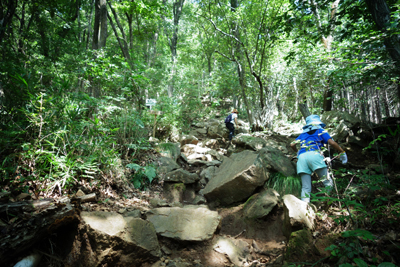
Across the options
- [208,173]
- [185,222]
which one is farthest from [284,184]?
[185,222]

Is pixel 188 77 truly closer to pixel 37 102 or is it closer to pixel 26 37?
pixel 26 37

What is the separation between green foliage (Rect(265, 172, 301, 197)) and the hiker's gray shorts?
2.01 feet

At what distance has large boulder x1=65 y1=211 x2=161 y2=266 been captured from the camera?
199 cm

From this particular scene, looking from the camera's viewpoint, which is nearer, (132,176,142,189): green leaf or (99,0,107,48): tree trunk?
(132,176,142,189): green leaf

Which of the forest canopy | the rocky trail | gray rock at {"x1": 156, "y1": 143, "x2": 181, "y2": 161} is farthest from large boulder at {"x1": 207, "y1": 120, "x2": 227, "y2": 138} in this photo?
the rocky trail

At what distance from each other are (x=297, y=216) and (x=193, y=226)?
4.66ft

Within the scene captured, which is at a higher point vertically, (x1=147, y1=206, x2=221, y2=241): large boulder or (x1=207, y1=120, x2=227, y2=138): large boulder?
(x1=207, y1=120, x2=227, y2=138): large boulder

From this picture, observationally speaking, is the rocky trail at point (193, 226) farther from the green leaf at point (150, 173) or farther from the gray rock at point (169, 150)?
the gray rock at point (169, 150)

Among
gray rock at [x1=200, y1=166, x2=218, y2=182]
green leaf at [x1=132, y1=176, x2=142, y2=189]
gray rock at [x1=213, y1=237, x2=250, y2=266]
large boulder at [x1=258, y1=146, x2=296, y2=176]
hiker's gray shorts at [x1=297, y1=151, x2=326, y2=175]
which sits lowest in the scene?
gray rock at [x1=213, y1=237, x2=250, y2=266]

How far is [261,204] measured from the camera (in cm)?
335

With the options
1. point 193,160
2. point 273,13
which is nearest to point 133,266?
point 193,160

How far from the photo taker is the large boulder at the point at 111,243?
1987 mm

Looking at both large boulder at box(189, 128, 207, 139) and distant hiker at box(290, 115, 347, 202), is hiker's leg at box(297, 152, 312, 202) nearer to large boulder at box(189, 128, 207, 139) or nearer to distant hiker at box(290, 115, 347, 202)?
distant hiker at box(290, 115, 347, 202)

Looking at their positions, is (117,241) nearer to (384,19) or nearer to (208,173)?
(208,173)
